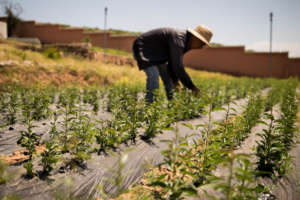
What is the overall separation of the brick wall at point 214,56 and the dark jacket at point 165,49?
1952 centimetres

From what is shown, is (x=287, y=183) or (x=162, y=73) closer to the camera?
(x=287, y=183)

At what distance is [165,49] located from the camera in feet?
14.2

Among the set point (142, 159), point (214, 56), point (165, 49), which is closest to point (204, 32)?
point (165, 49)

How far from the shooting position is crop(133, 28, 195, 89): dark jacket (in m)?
3.82

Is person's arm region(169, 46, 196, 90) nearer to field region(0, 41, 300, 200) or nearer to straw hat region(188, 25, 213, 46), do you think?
field region(0, 41, 300, 200)

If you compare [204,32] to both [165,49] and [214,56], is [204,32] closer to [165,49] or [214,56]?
[165,49]

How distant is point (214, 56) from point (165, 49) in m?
20.0

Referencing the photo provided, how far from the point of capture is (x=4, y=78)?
7.82 meters

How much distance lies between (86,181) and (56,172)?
0.30 m

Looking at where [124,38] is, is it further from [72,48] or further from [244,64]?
[244,64]

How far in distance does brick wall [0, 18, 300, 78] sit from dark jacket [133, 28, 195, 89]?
769 inches

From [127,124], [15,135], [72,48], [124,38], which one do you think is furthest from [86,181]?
[124,38]

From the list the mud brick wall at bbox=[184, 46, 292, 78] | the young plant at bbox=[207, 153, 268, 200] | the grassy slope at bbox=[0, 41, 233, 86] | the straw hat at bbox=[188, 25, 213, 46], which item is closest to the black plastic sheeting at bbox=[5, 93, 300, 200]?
the young plant at bbox=[207, 153, 268, 200]

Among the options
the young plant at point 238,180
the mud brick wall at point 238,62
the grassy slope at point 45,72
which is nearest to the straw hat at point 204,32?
the young plant at point 238,180
